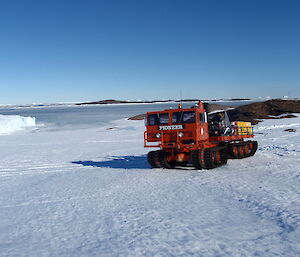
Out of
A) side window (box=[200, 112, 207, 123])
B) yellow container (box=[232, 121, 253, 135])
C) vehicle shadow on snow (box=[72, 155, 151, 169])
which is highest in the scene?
side window (box=[200, 112, 207, 123])

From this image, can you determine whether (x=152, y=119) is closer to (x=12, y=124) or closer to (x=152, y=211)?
(x=152, y=211)

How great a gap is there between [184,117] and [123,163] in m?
4.05

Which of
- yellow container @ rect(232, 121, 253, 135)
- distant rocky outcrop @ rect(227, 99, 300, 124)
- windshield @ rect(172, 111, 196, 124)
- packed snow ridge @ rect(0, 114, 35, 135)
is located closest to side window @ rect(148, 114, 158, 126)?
windshield @ rect(172, 111, 196, 124)

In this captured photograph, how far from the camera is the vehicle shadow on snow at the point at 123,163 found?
1323 centimetres

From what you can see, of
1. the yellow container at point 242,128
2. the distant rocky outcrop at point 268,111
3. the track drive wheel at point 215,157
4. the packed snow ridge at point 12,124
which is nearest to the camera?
the track drive wheel at point 215,157

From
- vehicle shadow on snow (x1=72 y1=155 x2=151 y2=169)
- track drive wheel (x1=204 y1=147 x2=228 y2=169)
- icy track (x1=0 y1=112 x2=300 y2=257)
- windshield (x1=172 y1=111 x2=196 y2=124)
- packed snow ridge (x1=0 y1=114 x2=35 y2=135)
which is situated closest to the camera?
icy track (x1=0 y1=112 x2=300 y2=257)

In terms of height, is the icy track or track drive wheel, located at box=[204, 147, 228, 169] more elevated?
track drive wheel, located at box=[204, 147, 228, 169]

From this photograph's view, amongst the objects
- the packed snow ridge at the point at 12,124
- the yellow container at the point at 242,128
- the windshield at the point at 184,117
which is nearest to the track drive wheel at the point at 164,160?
the windshield at the point at 184,117

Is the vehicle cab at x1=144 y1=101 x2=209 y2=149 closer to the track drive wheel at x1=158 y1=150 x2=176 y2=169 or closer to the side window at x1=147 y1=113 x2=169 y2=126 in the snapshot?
the side window at x1=147 y1=113 x2=169 y2=126

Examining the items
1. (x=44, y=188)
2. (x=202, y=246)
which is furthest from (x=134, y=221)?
(x=44, y=188)

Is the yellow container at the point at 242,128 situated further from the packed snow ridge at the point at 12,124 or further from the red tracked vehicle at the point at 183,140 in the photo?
the packed snow ridge at the point at 12,124

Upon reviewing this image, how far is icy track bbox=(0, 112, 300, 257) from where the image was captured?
16.8 ft

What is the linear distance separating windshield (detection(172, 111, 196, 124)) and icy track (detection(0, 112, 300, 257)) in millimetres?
1939

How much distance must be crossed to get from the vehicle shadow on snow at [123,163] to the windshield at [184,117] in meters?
2.55
